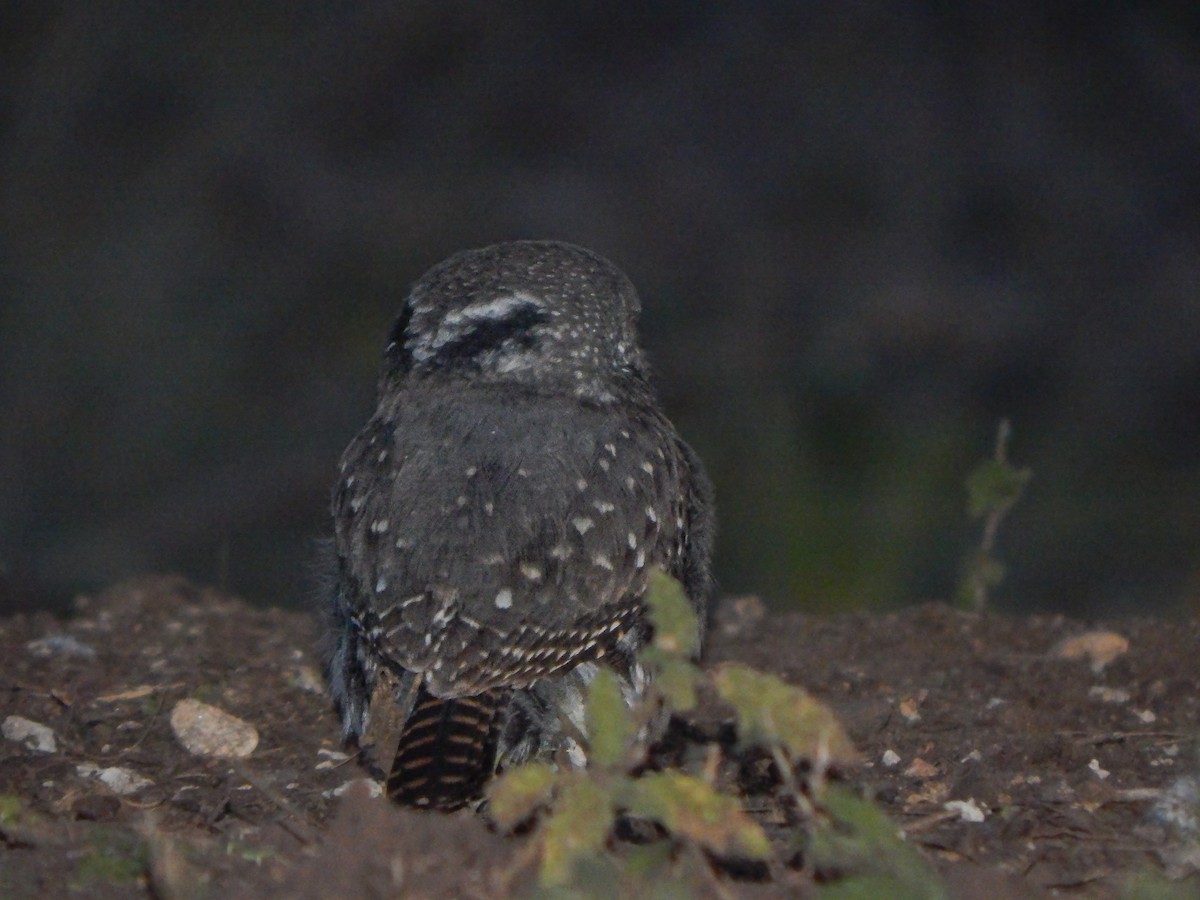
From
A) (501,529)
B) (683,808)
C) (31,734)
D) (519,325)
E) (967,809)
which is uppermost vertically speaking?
(519,325)

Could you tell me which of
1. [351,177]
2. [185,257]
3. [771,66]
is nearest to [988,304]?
[771,66]

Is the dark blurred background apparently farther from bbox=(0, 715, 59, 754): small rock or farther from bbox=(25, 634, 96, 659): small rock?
bbox=(0, 715, 59, 754): small rock

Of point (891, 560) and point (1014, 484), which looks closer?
point (1014, 484)

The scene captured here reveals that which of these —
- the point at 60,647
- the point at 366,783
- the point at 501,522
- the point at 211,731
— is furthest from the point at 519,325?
the point at 60,647

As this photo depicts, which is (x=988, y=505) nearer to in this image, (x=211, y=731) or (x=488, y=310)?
(x=488, y=310)

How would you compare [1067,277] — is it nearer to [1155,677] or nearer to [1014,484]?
[1014,484]

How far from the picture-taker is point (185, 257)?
21.4 ft

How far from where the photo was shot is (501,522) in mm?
4223

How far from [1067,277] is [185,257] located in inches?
141

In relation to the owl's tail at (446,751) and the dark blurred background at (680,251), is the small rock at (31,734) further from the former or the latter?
the dark blurred background at (680,251)

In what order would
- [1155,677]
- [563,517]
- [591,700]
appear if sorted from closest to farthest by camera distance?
[591,700], [563,517], [1155,677]

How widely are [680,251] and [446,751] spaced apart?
126 inches

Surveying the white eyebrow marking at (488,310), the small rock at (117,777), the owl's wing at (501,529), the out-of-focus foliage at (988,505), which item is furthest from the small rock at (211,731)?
the out-of-focus foliage at (988,505)

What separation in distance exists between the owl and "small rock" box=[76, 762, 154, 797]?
607 millimetres
